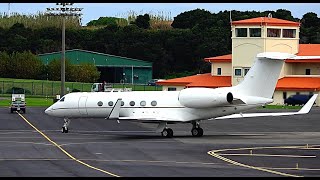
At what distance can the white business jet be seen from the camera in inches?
1639

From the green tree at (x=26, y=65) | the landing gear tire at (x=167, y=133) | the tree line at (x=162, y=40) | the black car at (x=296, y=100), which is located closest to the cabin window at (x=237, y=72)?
the black car at (x=296, y=100)

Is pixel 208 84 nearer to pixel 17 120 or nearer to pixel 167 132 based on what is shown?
pixel 17 120

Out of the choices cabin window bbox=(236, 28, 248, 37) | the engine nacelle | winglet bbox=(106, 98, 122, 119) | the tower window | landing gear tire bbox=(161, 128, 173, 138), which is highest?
cabin window bbox=(236, 28, 248, 37)

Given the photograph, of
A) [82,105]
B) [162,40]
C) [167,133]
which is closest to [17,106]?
[82,105]

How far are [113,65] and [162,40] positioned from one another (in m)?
11.7

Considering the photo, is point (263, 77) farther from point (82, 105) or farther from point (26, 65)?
point (26, 65)

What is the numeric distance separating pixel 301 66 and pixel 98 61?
43363mm

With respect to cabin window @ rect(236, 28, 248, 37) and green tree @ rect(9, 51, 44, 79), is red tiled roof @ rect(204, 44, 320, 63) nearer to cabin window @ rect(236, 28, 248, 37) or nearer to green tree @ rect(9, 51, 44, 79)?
cabin window @ rect(236, 28, 248, 37)

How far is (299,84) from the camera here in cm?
8862

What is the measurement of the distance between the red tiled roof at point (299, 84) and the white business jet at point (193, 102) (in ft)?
140

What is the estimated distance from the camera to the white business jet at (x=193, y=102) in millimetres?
41625

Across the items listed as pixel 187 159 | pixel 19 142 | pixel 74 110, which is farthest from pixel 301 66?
pixel 187 159

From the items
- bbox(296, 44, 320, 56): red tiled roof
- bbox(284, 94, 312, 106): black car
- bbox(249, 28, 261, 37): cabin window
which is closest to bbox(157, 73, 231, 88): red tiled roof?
bbox(249, 28, 261, 37): cabin window

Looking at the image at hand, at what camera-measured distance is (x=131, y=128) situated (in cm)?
5203
